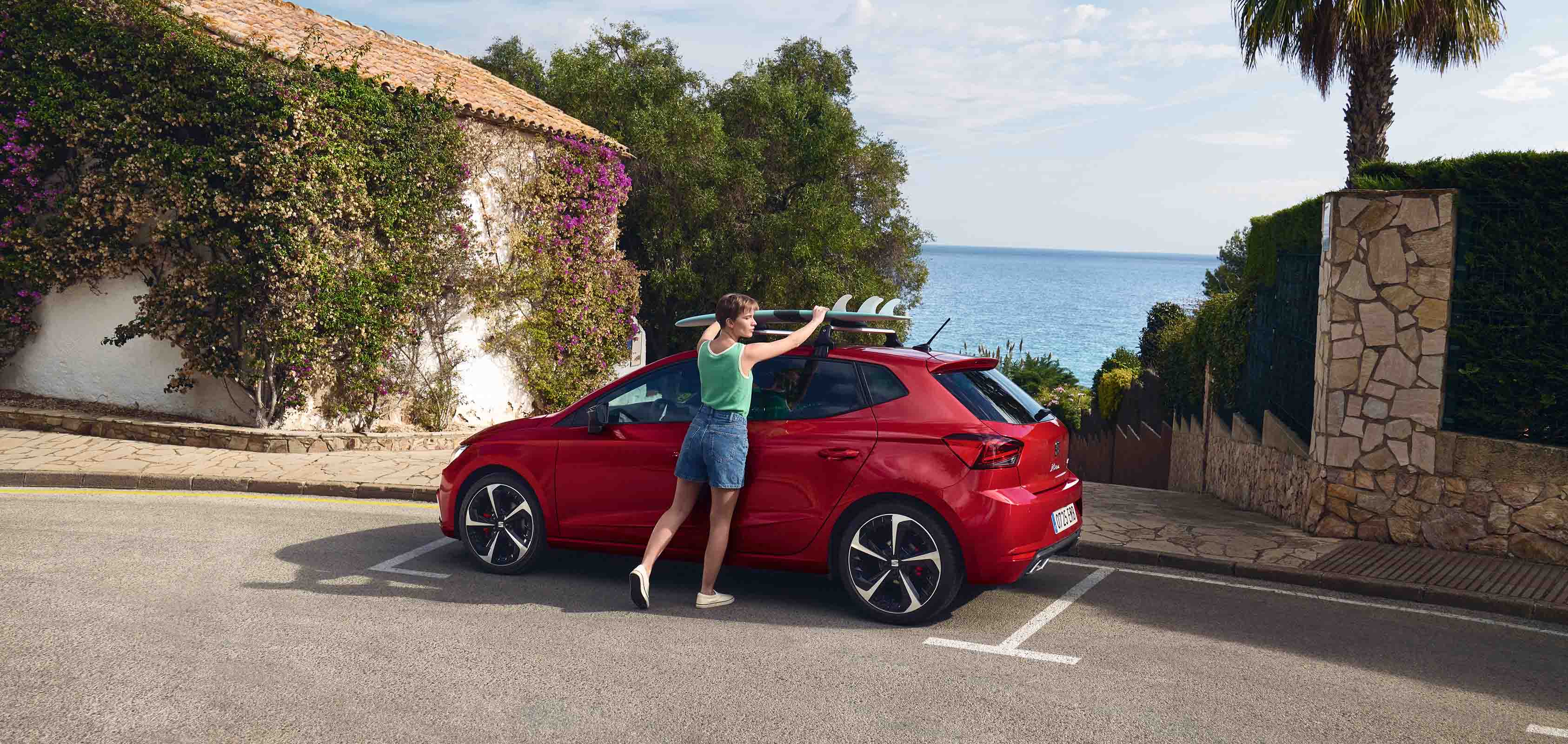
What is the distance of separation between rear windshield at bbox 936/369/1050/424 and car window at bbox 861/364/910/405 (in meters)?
0.22

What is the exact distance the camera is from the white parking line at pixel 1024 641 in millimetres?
5281

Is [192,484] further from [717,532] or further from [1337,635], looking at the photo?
[1337,635]

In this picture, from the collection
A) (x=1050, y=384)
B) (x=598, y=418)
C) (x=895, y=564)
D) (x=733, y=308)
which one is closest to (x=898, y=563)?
(x=895, y=564)

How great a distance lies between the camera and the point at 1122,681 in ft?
16.2

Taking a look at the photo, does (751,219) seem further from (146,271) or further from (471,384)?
(146,271)

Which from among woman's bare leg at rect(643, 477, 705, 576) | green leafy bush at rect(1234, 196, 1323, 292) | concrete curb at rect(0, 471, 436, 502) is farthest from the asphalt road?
green leafy bush at rect(1234, 196, 1323, 292)

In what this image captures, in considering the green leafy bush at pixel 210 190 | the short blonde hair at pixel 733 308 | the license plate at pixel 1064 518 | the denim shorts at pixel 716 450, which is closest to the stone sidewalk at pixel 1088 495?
the green leafy bush at pixel 210 190

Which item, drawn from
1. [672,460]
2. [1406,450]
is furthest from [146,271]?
[1406,450]

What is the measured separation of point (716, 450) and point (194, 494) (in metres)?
6.29

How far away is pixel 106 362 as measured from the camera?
43.1ft

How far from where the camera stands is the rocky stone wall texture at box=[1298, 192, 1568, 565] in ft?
25.1

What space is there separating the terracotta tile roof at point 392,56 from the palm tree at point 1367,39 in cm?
997

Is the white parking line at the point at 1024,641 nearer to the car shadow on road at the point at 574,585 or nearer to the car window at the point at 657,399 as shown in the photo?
the car shadow on road at the point at 574,585

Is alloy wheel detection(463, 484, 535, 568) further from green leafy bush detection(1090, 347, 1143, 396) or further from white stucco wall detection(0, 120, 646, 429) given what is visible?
green leafy bush detection(1090, 347, 1143, 396)
